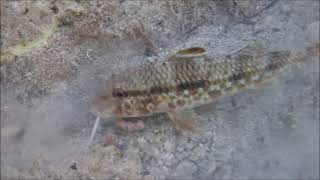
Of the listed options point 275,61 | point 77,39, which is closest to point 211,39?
point 275,61

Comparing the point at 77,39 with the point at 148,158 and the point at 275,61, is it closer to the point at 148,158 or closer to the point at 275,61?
the point at 148,158

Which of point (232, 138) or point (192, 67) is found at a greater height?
point (192, 67)

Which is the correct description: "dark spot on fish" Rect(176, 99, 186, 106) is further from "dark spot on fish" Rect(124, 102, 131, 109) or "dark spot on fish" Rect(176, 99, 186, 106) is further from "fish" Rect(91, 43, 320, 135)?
"dark spot on fish" Rect(124, 102, 131, 109)

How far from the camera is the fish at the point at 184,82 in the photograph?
3436 mm

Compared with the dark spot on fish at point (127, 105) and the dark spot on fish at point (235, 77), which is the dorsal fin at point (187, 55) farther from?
the dark spot on fish at point (127, 105)

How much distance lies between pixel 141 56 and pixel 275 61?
4.37 feet

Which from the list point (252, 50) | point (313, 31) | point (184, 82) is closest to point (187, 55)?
point (184, 82)

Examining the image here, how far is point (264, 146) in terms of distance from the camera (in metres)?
3.36

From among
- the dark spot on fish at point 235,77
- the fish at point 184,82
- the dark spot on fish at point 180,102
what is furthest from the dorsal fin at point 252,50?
the dark spot on fish at point 180,102

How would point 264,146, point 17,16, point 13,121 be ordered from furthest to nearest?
point 17,16 < point 13,121 < point 264,146

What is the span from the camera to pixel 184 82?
3471mm

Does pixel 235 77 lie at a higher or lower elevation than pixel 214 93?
higher

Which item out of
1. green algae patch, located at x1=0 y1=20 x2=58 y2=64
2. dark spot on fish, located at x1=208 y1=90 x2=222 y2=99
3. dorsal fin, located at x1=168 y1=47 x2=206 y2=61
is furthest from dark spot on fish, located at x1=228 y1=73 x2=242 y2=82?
green algae patch, located at x1=0 y1=20 x2=58 y2=64

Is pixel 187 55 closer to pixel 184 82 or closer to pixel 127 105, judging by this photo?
pixel 184 82
